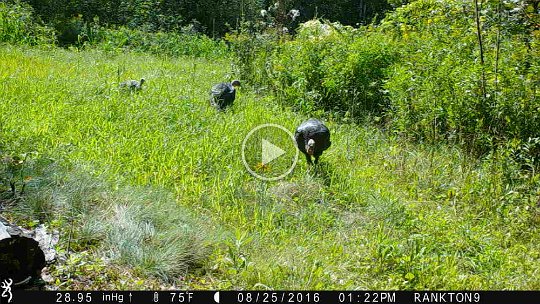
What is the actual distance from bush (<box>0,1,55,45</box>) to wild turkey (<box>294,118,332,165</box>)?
26.3ft

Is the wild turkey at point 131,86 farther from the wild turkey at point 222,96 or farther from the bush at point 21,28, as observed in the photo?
the bush at point 21,28

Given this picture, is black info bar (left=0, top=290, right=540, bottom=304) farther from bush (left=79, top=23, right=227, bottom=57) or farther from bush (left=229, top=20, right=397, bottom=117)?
bush (left=79, top=23, right=227, bottom=57)

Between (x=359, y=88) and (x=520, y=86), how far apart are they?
Result: 2.13m

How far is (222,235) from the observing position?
11.6 ft

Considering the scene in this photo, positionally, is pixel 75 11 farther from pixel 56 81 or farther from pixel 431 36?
pixel 431 36

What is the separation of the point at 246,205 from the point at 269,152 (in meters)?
1.09

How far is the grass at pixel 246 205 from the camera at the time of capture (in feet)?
10.5

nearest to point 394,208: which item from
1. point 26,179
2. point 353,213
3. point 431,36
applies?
point 353,213

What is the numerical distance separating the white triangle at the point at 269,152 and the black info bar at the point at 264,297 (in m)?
2.14

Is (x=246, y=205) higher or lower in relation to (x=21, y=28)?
lower

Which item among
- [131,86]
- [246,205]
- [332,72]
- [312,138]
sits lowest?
[246,205]

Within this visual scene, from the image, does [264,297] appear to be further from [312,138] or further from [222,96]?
[222,96]

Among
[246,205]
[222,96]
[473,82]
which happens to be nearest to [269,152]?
[246,205]

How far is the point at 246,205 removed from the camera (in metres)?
4.12
